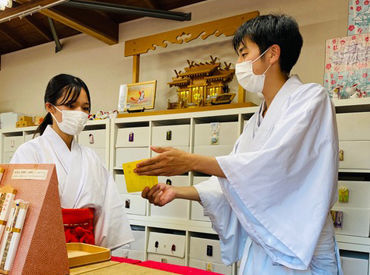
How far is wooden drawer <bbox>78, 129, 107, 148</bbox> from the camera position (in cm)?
344

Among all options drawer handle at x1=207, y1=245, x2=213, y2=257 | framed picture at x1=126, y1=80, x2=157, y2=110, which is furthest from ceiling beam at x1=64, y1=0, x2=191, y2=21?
drawer handle at x1=207, y1=245, x2=213, y2=257

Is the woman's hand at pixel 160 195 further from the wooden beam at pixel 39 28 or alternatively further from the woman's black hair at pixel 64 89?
the wooden beam at pixel 39 28

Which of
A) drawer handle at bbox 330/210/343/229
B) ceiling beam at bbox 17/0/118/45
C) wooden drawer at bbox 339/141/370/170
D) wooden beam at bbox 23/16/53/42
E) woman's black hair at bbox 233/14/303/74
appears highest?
wooden beam at bbox 23/16/53/42

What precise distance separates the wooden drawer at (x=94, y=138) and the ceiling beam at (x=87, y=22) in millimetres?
1153

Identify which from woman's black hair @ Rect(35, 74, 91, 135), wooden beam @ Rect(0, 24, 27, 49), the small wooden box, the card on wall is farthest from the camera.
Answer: wooden beam @ Rect(0, 24, 27, 49)

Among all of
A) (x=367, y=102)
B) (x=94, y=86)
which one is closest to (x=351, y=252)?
(x=367, y=102)

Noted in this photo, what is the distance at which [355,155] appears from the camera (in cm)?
216

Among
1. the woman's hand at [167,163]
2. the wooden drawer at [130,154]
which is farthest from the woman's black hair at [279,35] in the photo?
the wooden drawer at [130,154]

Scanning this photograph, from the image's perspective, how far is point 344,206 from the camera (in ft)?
7.16

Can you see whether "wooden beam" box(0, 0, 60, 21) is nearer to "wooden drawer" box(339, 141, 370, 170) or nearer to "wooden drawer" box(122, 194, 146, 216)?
"wooden drawer" box(122, 194, 146, 216)

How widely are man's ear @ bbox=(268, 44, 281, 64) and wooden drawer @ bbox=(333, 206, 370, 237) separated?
1.32 meters

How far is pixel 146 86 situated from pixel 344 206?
2.06 metres

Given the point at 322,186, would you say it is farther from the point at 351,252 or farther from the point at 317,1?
the point at 317,1

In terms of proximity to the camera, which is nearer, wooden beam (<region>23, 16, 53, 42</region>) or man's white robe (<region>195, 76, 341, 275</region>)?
man's white robe (<region>195, 76, 341, 275</region>)
